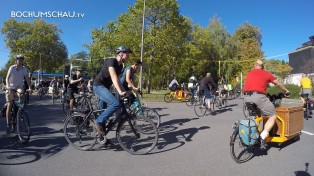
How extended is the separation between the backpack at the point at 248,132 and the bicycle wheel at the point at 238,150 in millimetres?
82

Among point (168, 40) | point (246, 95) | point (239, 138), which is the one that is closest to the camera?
point (239, 138)

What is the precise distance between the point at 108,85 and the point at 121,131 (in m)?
0.89

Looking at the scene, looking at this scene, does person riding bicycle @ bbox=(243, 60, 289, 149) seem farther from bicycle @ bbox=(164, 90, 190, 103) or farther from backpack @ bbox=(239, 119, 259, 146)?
bicycle @ bbox=(164, 90, 190, 103)

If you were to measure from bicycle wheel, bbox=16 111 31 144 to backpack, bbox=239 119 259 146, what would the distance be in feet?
13.4

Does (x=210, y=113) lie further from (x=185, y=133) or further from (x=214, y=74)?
(x=214, y=74)

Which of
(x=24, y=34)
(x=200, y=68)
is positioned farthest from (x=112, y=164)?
(x=24, y=34)

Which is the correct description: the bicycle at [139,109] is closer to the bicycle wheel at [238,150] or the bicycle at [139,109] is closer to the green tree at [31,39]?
the bicycle wheel at [238,150]

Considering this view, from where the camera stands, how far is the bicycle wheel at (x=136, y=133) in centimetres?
561

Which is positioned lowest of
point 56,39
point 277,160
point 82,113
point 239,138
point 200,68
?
point 277,160

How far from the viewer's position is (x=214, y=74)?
2141 inches

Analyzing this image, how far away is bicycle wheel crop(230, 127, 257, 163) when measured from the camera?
522 centimetres

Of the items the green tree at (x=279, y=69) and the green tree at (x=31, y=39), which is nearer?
the green tree at (x=279, y=69)

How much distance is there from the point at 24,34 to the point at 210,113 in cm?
4882

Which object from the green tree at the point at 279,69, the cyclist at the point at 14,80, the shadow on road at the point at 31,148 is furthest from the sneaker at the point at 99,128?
the green tree at the point at 279,69
